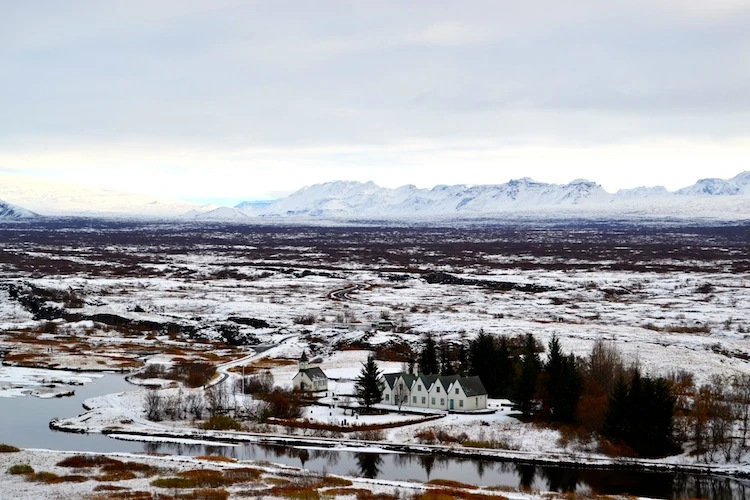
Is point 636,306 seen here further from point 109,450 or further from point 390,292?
point 109,450

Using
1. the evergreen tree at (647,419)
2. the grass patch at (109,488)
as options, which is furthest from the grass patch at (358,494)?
the evergreen tree at (647,419)

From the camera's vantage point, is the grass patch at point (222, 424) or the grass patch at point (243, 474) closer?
the grass patch at point (243, 474)

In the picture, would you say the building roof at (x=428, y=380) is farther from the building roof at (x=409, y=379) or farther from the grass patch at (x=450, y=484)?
the grass patch at (x=450, y=484)

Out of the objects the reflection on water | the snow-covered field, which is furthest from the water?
the snow-covered field

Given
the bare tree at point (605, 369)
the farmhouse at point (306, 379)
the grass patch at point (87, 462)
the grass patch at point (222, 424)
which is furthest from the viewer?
the farmhouse at point (306, 379)

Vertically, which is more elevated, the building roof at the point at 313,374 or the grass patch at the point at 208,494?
the building roof at the point at 313,374

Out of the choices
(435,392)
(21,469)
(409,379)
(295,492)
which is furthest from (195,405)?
(295,492)
